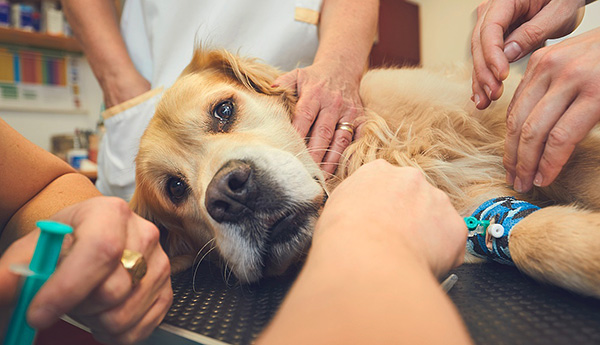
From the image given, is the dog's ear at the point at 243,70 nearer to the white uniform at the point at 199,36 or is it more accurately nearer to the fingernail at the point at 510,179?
the white uniform at the point at 199,36

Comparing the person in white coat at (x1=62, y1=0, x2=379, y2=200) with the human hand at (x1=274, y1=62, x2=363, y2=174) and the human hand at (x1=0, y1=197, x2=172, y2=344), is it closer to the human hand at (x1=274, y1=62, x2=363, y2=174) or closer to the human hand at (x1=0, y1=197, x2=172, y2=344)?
the human hand at (x1=274, y1=62, x2=363, y2=174)

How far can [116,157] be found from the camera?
5.85 ft

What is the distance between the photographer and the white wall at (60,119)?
3765 mm

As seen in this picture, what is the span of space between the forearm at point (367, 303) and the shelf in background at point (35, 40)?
13.5ft

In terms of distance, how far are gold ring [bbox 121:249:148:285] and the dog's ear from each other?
0.73 meters

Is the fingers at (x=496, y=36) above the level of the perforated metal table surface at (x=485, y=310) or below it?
above

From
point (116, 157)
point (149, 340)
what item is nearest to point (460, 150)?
point (149, 340)

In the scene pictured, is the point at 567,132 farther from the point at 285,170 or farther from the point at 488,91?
the point at 285,170

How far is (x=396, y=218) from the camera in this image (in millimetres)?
469

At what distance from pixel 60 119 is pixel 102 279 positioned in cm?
421

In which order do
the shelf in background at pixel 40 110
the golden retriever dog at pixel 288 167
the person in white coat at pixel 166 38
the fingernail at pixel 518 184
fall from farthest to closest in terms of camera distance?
the shelf in background at pixel 40 110 → the person in white coat at pixel 166 38 → the fingernail at pixel 518 184 → the golden retriever dog at pixel 288 167

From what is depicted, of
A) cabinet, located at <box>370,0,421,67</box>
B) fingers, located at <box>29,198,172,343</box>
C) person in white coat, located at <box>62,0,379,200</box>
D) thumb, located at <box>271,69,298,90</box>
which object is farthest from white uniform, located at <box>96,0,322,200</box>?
Answer: cabinet, located at <box>370,0,421,67</box>

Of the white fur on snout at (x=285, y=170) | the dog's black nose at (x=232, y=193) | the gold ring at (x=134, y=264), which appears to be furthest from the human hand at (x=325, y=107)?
the gold ring at (x=134, y=264)

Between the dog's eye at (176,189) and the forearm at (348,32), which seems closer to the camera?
the dog's eye at (176,189)
